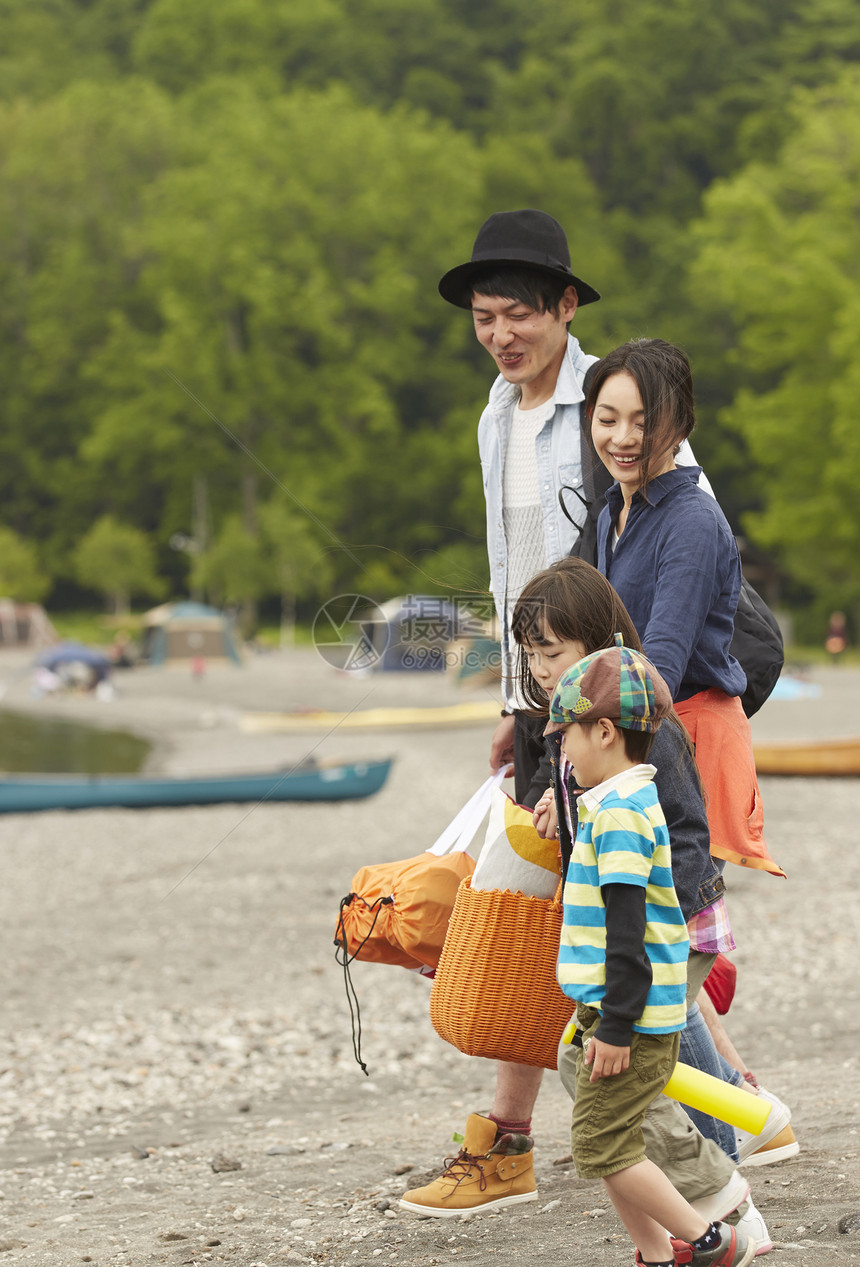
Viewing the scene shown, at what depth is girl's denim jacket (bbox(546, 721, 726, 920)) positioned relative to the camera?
8.32ft

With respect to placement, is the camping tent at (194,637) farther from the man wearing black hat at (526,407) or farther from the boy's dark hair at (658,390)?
the boy's dark hair at (658,390)

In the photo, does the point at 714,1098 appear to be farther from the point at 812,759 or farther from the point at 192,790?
the point at 812,759

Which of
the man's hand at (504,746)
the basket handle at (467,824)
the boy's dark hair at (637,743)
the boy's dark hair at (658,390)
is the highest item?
the boy's dark hair at (658,390)

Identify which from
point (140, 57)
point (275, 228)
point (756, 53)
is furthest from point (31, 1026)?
point (140, 57)

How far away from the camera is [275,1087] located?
5.46 meters

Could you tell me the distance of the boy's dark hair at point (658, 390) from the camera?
2.79 meters

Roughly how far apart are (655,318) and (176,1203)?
47394 mm

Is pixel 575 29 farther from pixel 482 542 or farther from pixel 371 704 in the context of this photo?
pixel 482 542

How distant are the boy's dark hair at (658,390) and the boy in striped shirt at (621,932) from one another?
54 cm

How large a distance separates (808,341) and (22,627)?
88.3 ft

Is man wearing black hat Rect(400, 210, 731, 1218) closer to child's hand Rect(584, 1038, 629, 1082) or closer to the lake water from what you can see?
child's hand Rect(584, 1038, 629, 1082)

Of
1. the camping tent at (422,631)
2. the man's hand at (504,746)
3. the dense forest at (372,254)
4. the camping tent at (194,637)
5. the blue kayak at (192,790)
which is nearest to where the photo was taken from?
the camping tent at (422,631)

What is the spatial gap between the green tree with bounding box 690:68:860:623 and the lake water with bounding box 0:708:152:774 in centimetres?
2161

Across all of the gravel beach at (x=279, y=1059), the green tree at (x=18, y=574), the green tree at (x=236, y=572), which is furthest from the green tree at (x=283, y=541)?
the green tree at (x=18, y=574)
